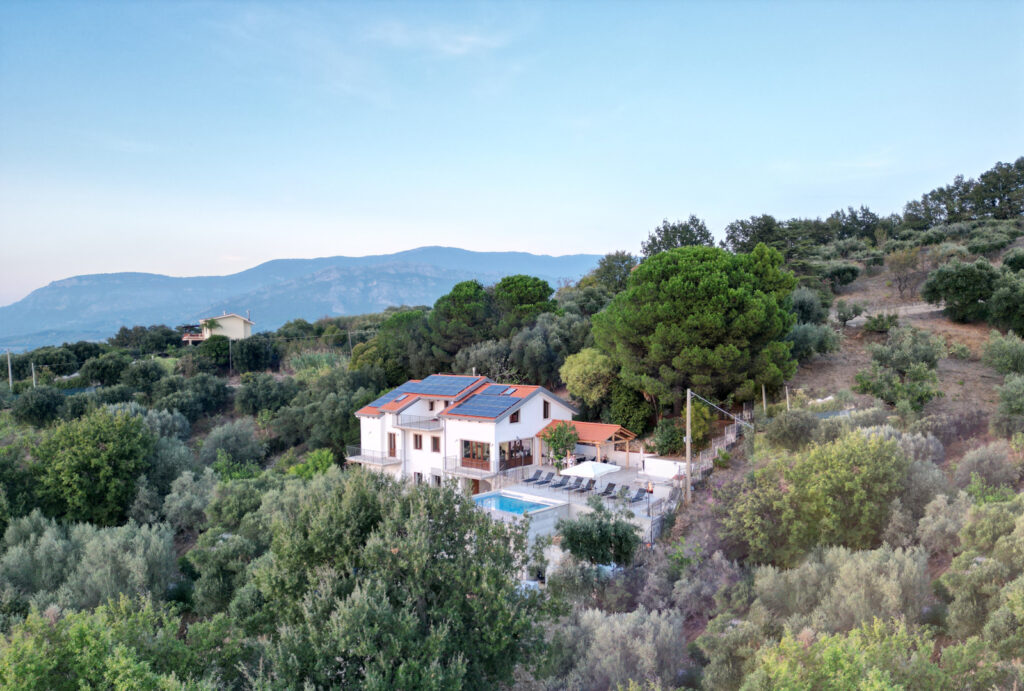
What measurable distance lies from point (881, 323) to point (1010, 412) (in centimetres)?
1281

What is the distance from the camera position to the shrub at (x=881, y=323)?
26500 millimetres

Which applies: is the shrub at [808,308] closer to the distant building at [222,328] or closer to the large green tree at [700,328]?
the large green tree at [700,328]

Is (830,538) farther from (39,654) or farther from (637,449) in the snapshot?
(637,449)

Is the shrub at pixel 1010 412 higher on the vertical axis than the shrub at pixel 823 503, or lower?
higher

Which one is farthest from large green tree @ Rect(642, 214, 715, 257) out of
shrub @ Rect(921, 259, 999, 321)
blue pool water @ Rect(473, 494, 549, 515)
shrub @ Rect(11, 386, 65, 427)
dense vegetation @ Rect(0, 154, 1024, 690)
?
shrub @ Rect(11, 386, 65, 427)

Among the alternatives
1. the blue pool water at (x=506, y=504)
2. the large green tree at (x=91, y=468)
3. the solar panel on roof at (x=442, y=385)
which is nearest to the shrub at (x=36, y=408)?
the large green tree at (x=91, y=468)

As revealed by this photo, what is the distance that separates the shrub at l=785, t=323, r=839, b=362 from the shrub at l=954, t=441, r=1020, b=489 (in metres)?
13.7

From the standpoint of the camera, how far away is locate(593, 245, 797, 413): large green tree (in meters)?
21.8

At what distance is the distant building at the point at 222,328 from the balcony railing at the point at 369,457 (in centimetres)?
3552

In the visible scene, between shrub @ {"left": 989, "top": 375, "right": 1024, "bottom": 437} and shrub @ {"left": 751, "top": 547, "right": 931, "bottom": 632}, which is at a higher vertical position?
shrub @ {"left": 989, "top": 375, "right": 1024, "bottom": 437}

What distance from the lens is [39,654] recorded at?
21.6 feet

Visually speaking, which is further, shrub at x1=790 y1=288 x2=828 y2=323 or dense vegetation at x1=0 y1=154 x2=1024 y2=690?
shrub at x1=790 y1=288 x2=828 y2=323

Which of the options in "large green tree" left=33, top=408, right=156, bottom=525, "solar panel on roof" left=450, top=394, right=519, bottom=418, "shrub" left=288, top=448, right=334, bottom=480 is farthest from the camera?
"shrub" left=288, top=448, right=334, bottom=480

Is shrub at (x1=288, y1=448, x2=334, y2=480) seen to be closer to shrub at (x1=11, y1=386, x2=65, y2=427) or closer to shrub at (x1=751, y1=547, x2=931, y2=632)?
shrub at (x1=11, y1=386, x2=65, y2=427)
